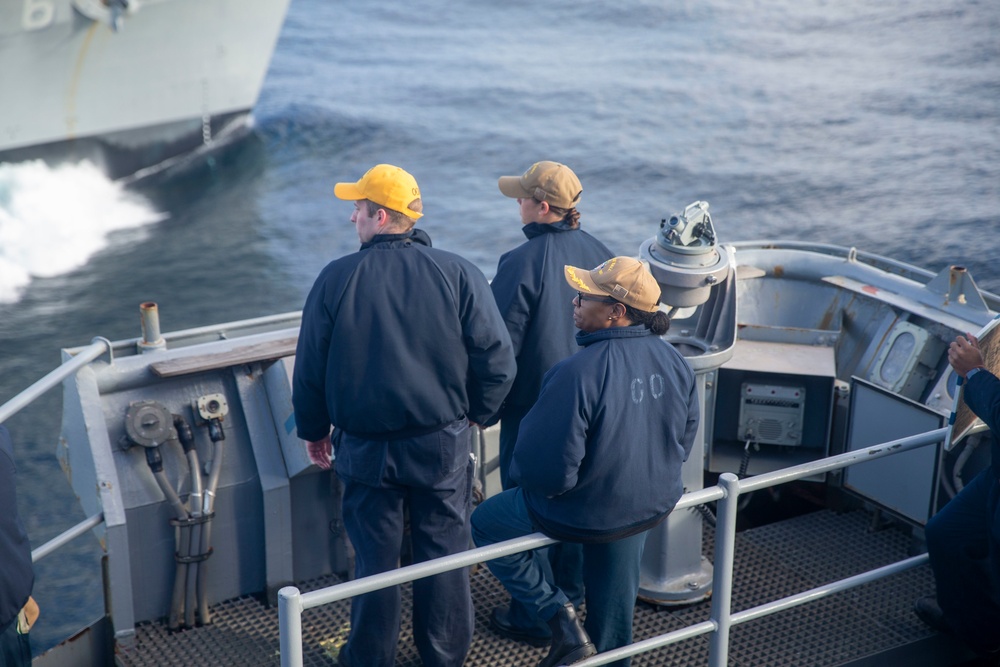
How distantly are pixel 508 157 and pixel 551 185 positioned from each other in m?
17.0

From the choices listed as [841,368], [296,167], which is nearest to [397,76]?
[296,167]

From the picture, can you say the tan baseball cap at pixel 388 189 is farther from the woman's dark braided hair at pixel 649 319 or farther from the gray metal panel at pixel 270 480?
the gray metal panel at pixel 270 480

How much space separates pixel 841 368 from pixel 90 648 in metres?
3.47

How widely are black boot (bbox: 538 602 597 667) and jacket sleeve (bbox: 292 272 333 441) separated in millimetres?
923

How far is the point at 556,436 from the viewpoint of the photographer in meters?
2.77

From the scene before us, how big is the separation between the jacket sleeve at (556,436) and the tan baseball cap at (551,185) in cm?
90

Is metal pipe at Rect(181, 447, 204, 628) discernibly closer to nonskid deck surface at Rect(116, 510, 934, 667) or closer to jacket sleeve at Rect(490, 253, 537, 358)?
nonskid deck surface at Rect(116, 510, 934, 667)

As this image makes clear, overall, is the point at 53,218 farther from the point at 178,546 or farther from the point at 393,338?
the point at 393,338

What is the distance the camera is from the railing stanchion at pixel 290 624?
2473 millimetres

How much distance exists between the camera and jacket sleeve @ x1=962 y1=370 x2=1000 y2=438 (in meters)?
3.10

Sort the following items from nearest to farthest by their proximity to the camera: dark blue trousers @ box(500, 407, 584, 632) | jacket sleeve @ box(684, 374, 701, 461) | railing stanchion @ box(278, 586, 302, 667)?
railing stanchion @ box(278, 586, 302, 667)
jacket sleeve @ box(684, 374, 701, 461)
dark blue trousers @ box(500, 407, 584, 632)

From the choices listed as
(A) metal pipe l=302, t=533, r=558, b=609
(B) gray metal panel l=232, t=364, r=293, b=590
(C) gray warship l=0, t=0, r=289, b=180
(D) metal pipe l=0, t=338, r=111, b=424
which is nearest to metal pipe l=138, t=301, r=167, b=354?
(D) metal pipe l=0, t=338, r=111, b=424

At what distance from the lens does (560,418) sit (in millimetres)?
2768

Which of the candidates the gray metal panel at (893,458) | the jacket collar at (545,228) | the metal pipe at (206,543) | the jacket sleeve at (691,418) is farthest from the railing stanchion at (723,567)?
the metal pipe at (206,543)
